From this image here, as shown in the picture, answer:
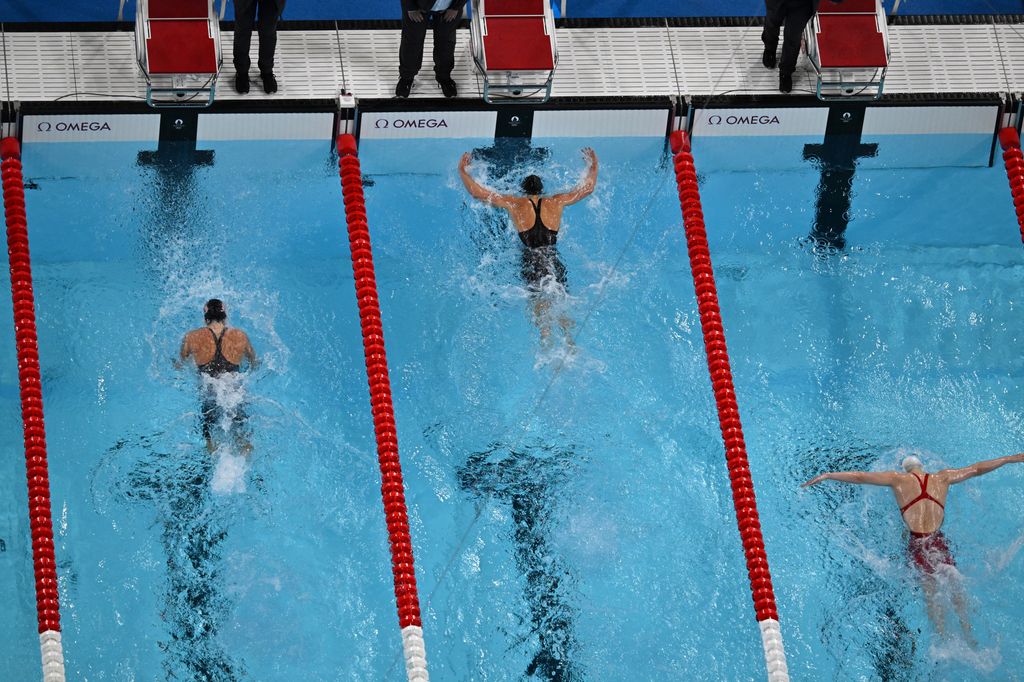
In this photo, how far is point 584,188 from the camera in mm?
10844

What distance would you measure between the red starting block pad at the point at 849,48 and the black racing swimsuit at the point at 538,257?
6.31 feet

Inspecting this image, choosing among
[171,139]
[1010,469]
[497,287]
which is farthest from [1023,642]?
[171,139]

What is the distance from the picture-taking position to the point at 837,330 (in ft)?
35.2

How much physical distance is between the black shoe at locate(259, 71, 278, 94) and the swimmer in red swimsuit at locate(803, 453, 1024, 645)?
4.03 m

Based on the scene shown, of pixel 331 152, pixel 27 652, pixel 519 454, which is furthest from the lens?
pixel 331 152

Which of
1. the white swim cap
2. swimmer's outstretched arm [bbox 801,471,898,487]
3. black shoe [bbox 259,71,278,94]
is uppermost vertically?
black shoe [bbox 259,71,278,94]

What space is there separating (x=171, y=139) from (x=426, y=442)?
2.52 m

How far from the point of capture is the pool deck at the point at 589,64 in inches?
411

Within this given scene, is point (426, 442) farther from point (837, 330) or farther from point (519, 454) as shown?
point (837, 330)

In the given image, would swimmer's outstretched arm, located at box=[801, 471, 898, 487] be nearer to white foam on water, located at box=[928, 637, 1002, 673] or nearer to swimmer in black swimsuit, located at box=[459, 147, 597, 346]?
white foam on water, located at box=[928, 637, 1002, 673]

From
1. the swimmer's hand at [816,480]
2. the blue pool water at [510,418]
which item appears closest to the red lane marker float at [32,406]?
the blue pool water at [510,418]

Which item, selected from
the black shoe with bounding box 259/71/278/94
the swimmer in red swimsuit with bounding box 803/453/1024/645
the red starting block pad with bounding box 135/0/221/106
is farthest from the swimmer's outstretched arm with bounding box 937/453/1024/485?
the red starting block pad with bounding box 135/0/221/106

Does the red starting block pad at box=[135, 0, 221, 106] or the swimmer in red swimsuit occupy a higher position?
the red starting block pad at box=[135, 0, 221, 106]

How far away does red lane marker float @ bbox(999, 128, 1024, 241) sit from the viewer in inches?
411
